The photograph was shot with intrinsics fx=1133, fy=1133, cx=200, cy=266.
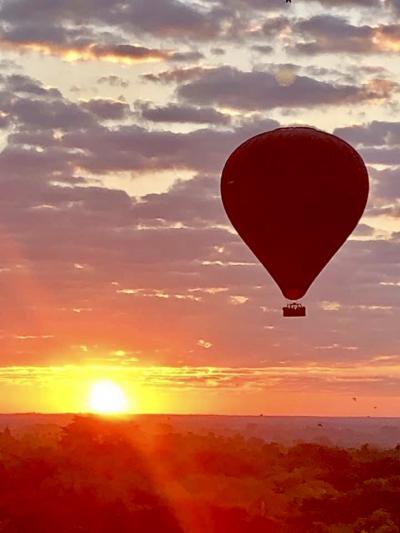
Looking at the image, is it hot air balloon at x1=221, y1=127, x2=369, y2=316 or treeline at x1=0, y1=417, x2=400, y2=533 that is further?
treeline at x1=0, y1=417, x2=400, y2=533

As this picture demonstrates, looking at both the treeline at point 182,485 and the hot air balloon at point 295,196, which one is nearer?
the hot air balloon at point 295,196

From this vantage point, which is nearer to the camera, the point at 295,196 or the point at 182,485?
the point at 295,196

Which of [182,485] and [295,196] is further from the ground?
[295,196]

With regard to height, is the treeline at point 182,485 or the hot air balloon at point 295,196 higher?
the hot air balloon at point 295,196

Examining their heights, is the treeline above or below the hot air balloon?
below
